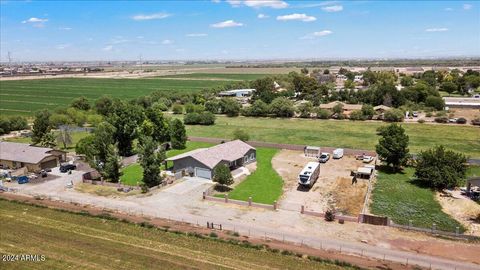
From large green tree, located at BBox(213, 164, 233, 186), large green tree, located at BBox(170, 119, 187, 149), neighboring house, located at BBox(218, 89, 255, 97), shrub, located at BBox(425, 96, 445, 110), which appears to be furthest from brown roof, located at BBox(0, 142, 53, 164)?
shrub, located at BBox(425, 96, 445, 110)

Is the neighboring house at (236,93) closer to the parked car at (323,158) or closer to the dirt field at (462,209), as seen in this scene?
the parked car at (323,158)

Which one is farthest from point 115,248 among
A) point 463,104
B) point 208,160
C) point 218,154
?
point 463,104

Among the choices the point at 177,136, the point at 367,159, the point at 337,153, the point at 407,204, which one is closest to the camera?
the point at 407,204

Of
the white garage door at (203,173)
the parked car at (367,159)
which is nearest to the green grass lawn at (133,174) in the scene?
the white garage door at (203,173)

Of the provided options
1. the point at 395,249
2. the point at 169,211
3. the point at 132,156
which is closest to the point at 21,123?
the point at 132,156

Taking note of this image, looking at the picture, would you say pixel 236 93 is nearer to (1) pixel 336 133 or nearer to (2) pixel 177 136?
(1) pixel 336 133

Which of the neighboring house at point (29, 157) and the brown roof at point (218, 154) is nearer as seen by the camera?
the brown roof at point (218, 154)
